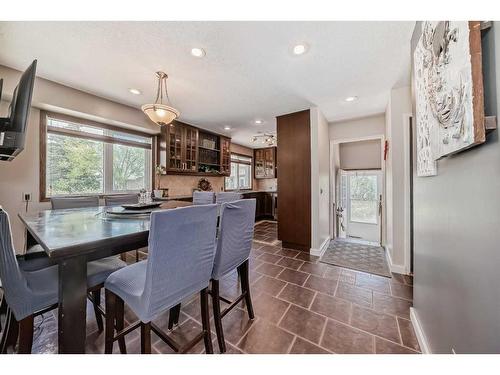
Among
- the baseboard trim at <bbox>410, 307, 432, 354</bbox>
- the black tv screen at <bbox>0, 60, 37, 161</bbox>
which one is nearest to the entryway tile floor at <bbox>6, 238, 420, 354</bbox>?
the baseboard trim at <bbox>410, 307, 432, 354</bbox>

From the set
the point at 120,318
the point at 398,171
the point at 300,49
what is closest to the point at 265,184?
the point at 398,171

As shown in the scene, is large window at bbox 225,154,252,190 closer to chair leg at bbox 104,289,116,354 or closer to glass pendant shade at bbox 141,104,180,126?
glass pendant shade at bbox 141,104,180,126

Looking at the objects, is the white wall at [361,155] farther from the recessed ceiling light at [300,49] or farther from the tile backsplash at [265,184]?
the recessed ceiling light at [300,49]

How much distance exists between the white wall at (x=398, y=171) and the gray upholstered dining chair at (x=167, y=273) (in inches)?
103

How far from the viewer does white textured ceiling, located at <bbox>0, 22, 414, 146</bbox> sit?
1.61 meters

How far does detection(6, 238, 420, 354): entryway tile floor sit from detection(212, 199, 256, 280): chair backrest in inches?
21.8

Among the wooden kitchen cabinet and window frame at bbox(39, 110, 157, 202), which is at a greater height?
window frame at bbox(39, 110, 157, 202)

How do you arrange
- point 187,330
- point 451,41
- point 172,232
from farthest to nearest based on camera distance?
point 187,330 < point 172,232 < point 451,41

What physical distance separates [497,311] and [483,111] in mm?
690

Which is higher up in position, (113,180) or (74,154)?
(74,154)

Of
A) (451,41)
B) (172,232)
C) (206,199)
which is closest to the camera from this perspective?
(451,41)

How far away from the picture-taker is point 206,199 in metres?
2.89

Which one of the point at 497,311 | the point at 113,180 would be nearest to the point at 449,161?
the point at 497,311

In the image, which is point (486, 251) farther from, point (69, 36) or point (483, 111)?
point (69, 36)
